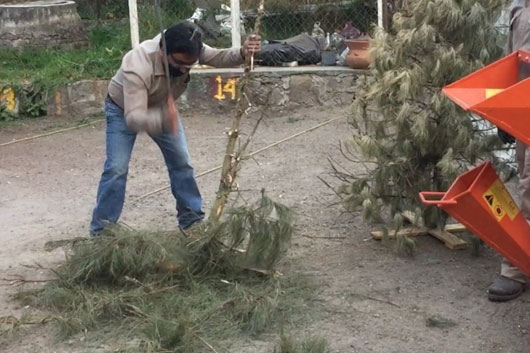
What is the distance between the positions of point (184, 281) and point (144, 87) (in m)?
1.15

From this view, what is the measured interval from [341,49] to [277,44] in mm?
739

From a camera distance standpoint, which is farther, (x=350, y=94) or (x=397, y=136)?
(x=350, y=94)

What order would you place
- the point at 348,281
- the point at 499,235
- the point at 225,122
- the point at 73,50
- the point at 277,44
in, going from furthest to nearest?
the point at 73,50 → the point at 277,44 → the point at 225,122 → the point at 348,281 → the point at 499,235

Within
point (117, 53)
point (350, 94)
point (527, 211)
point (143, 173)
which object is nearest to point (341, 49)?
point (350, 94)

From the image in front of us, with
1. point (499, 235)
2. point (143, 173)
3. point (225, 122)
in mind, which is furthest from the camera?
point (225, 122)

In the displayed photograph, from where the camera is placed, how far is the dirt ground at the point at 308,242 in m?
4.57

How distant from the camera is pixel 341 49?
1039 cm

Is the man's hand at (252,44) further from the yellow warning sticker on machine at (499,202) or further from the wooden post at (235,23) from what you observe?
the wooden post at (235,23)

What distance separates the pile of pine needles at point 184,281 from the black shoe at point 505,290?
→ 994 millimetres

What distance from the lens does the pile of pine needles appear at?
4.65 metres

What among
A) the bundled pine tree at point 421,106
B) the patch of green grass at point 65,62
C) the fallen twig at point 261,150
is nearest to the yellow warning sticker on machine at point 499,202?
the bundled pine tree at point 421,106

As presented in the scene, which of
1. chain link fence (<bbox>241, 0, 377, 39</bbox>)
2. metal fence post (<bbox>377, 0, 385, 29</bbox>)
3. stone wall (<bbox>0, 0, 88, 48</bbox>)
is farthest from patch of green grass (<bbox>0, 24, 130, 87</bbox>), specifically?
metal fence post (<bbox>377, 0, 385, 29</bbox>)

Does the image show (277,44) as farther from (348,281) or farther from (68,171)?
(348,281)

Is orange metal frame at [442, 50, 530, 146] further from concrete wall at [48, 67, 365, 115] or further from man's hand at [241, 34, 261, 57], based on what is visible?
concrete wall at [48, 67, 365, 115]
